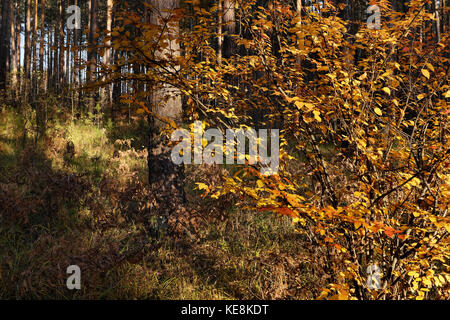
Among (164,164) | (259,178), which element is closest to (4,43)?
(164,164)

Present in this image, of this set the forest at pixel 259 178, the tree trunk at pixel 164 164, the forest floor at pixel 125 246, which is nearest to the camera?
the forest at pixel 259 178

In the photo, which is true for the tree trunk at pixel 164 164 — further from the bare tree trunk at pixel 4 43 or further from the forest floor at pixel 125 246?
the bare tree trunk at pixel 4 43

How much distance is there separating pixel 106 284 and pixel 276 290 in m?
1.66

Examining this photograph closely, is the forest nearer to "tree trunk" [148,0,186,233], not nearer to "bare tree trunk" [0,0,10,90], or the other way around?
"tree trunk" [148,0,186,233]

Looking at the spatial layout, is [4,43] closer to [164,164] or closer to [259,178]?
[164,164]

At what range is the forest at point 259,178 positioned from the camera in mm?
2211

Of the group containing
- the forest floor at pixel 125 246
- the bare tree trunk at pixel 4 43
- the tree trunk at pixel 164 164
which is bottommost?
the forest floor at pixel 125 246

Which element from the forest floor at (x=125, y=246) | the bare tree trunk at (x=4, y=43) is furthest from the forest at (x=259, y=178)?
the bare tree trunk at (x=4, y=43)

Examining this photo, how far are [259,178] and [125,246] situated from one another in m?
2.13

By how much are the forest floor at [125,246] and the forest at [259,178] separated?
0.02 meters

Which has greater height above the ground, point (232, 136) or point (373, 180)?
point (232, 136)

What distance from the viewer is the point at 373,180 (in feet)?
7.52
